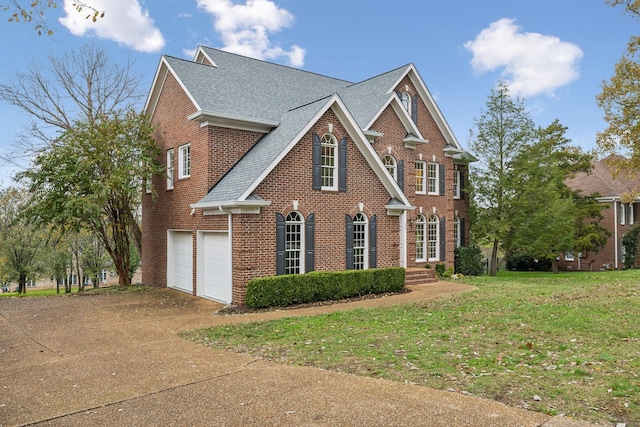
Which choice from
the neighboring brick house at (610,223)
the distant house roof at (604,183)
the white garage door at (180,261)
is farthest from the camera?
the distant house roof at (604,183)

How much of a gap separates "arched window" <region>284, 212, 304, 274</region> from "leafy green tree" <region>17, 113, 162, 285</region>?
269 inches

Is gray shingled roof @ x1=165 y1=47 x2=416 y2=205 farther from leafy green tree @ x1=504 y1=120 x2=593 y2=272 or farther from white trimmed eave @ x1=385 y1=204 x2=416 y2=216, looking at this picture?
leafy green tree @ x1=504 y1=120 x2=593 y2=272

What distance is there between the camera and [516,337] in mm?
8938

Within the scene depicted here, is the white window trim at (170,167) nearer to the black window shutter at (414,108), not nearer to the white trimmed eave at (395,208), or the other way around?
the white trimmed eave at (395,208)

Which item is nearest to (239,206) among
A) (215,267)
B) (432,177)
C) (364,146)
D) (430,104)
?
(215,267)

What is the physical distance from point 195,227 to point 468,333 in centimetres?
1032

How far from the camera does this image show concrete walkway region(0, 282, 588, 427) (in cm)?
514

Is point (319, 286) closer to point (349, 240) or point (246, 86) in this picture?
point (349, 240)

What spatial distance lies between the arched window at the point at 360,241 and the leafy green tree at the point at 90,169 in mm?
8321

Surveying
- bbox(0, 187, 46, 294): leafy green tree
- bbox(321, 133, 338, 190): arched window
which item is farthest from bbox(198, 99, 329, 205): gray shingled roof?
bbox(0, 187, 46, 294): leafy green tree

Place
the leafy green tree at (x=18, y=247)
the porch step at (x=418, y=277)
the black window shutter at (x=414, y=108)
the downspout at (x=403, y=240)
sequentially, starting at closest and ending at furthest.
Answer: the porch step at (x=418, y=277) → the downspout at (x=403, y=240) → the black window shutter at (x=414, y=108) → the leafy green tree at (x=18, y=247)

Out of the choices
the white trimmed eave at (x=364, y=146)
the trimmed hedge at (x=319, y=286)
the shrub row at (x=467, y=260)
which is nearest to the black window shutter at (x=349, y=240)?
the trimmed hedge at (x=319, y=286)

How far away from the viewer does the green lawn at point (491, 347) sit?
5816mm

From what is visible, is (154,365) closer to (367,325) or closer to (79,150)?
(367,325)
